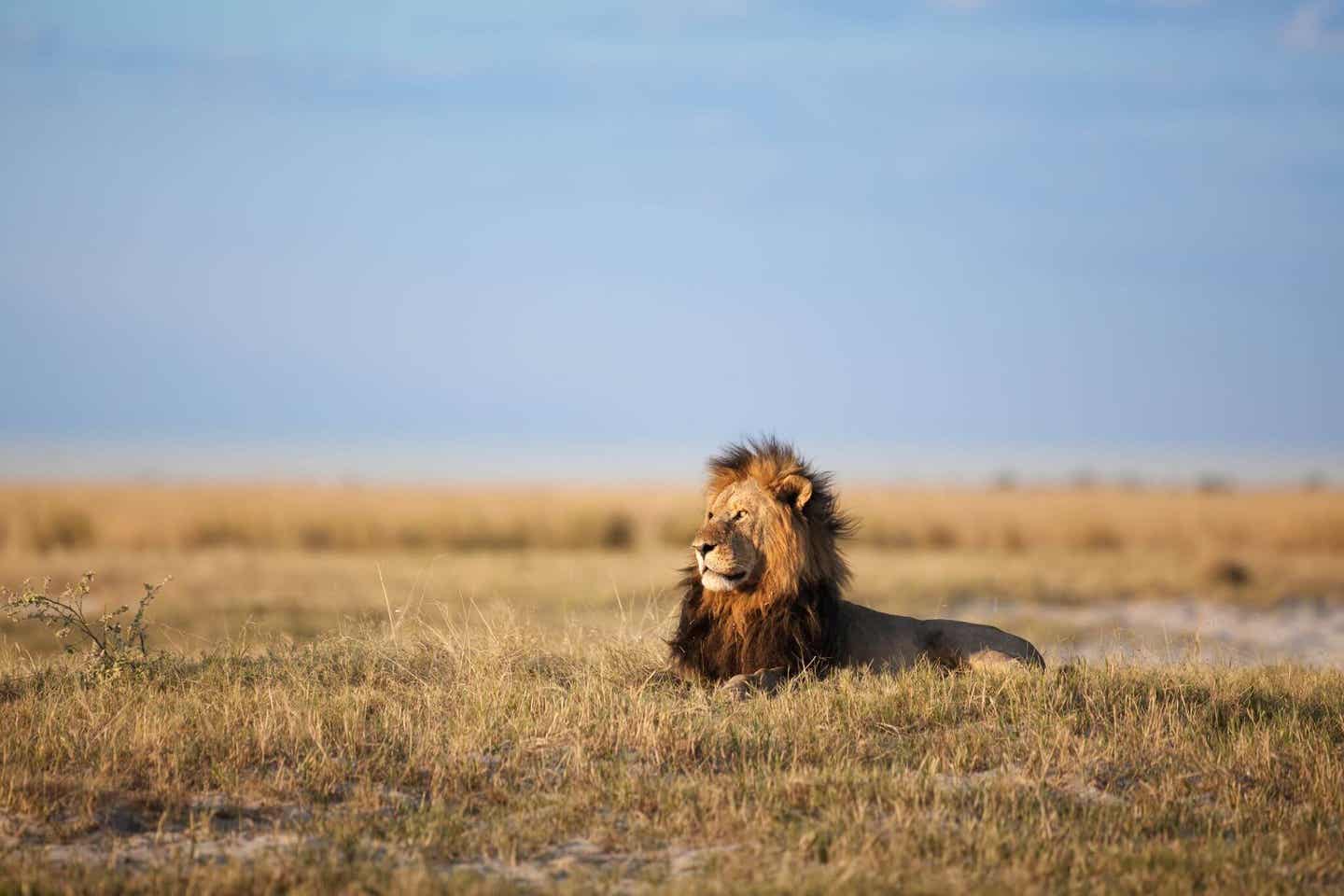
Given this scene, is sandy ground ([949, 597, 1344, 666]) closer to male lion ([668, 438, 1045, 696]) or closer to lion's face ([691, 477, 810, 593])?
male lion ([668, 438, 1045, 696])

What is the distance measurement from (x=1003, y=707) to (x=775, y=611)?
1.36 m

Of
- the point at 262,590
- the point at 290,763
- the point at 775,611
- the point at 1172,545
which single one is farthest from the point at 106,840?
the point at 1172,545

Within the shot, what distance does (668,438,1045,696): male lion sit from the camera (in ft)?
26.9

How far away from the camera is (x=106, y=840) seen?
5680 millimetres

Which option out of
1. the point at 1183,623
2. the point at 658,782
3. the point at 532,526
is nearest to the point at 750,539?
the point at 658,782

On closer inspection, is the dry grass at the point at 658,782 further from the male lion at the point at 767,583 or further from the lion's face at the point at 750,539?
Result: the lion's face at the point at 750,539

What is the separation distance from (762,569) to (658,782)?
2105mm

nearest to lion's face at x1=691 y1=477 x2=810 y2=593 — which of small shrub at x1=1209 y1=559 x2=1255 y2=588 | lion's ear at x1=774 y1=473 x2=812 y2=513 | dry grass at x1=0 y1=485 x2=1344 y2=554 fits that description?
lion's ear at x1=774 y1=473 x2=812 y2=513

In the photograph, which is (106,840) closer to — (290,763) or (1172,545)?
(290,763)

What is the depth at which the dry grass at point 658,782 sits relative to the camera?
5457mm

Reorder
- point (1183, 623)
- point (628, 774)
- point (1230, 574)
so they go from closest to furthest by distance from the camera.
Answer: point (628, 774) → point (1183, 623) → point (1230, 574)

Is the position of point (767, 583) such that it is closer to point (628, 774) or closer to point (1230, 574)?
point (628, 774)

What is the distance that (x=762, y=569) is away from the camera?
8.26 meters

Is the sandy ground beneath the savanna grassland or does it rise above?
above
